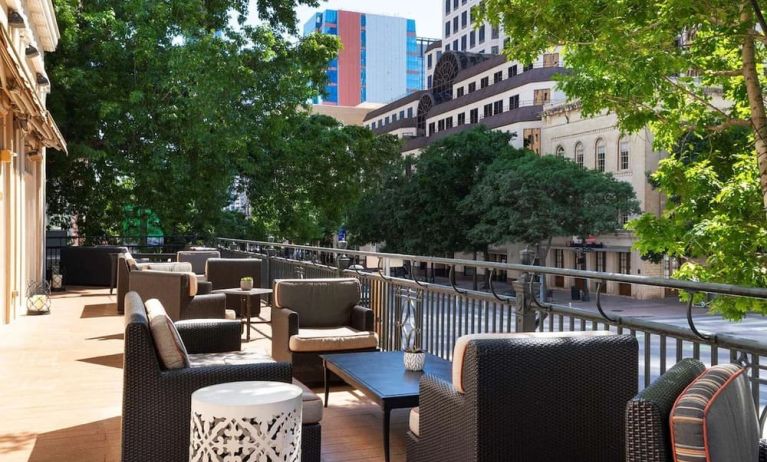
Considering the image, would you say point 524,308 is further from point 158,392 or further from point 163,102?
point 163,102

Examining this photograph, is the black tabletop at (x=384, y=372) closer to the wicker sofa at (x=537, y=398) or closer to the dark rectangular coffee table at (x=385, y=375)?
Result: the dark rectangular coffee table at (x=385, y=375)

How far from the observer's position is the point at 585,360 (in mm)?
3209

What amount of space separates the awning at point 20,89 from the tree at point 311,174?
11750mm

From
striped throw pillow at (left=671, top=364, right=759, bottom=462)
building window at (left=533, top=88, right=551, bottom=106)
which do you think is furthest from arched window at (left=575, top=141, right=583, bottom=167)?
striped throw pillow at (left=671, top=364, right=759, bottom=462)

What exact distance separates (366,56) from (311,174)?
109 meters

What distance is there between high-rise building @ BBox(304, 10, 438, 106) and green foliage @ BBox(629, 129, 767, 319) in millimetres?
111795

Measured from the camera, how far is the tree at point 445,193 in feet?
149

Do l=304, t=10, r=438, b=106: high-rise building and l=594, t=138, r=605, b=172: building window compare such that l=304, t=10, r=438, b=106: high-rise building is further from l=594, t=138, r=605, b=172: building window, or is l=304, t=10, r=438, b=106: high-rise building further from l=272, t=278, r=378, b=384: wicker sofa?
l=272, t=278, r=378, b=384: wicker sofa

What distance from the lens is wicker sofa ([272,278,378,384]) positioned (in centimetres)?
619

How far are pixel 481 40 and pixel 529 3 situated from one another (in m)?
58.7

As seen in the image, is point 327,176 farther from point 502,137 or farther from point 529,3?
point 502,137

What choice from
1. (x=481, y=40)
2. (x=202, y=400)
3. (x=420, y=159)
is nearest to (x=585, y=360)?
(x=202, y=400)

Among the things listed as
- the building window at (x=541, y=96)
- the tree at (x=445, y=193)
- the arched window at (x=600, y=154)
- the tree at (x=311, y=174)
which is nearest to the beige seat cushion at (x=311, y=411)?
the tree at (x=311, y=174)

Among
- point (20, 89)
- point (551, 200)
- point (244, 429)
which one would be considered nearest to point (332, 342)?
point (244, 429)
